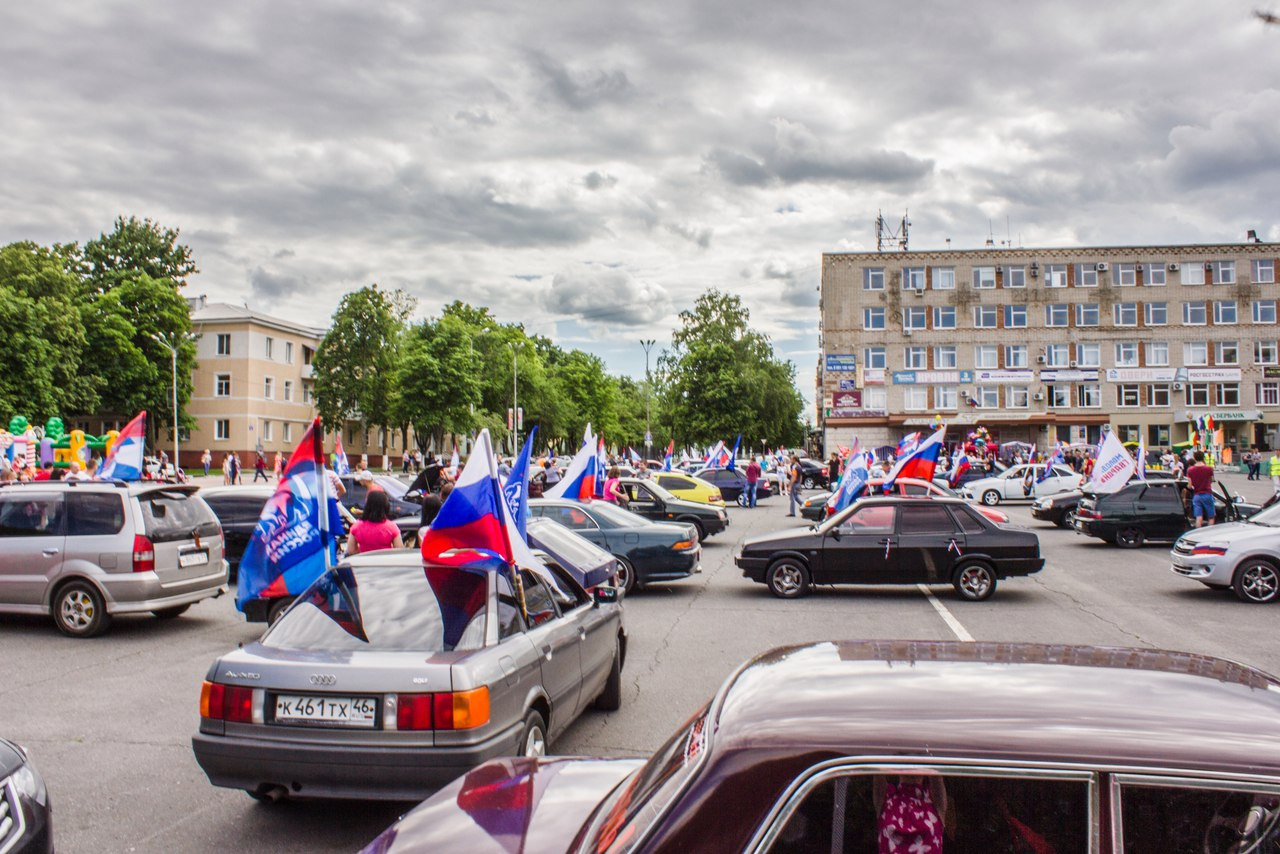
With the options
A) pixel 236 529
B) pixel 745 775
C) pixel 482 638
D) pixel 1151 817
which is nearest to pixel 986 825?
pixel 1151 817

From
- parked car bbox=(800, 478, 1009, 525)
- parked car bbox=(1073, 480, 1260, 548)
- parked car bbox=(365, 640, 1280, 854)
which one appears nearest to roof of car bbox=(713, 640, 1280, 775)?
parked car bbox=(365, 640, 1280, 854)

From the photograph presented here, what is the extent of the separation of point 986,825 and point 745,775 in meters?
0.55

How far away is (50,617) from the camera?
1176 centimetres

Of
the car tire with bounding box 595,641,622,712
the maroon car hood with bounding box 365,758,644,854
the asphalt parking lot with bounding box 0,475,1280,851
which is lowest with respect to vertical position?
the asphalt parking lot with bounding box 0,475,1280,851

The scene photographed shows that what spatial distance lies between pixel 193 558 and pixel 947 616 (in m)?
8.94

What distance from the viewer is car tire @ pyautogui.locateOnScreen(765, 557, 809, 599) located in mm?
13688

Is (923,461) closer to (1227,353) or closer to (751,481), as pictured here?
(751,481)

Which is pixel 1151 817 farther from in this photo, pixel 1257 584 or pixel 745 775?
pixel 1257 584

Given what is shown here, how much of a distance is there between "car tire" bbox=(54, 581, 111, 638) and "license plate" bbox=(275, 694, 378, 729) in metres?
6.89

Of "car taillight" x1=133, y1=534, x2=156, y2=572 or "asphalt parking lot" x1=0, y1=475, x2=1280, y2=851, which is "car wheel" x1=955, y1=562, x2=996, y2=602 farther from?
A: "car taillight" x1=133, y1=534, x2=156, y2=572

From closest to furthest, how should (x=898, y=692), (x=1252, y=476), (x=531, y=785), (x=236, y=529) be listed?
(x=898, y=692) < (x=531, y=785) < (x=236, y=529) < (x=1252, y=476)

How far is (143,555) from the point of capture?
→ 10.4m

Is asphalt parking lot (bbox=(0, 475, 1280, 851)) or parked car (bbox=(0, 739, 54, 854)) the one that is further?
asphalt parking lot (bbox=(0, 475, 1280, 851))

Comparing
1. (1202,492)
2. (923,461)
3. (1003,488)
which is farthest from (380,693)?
(1003,488)
